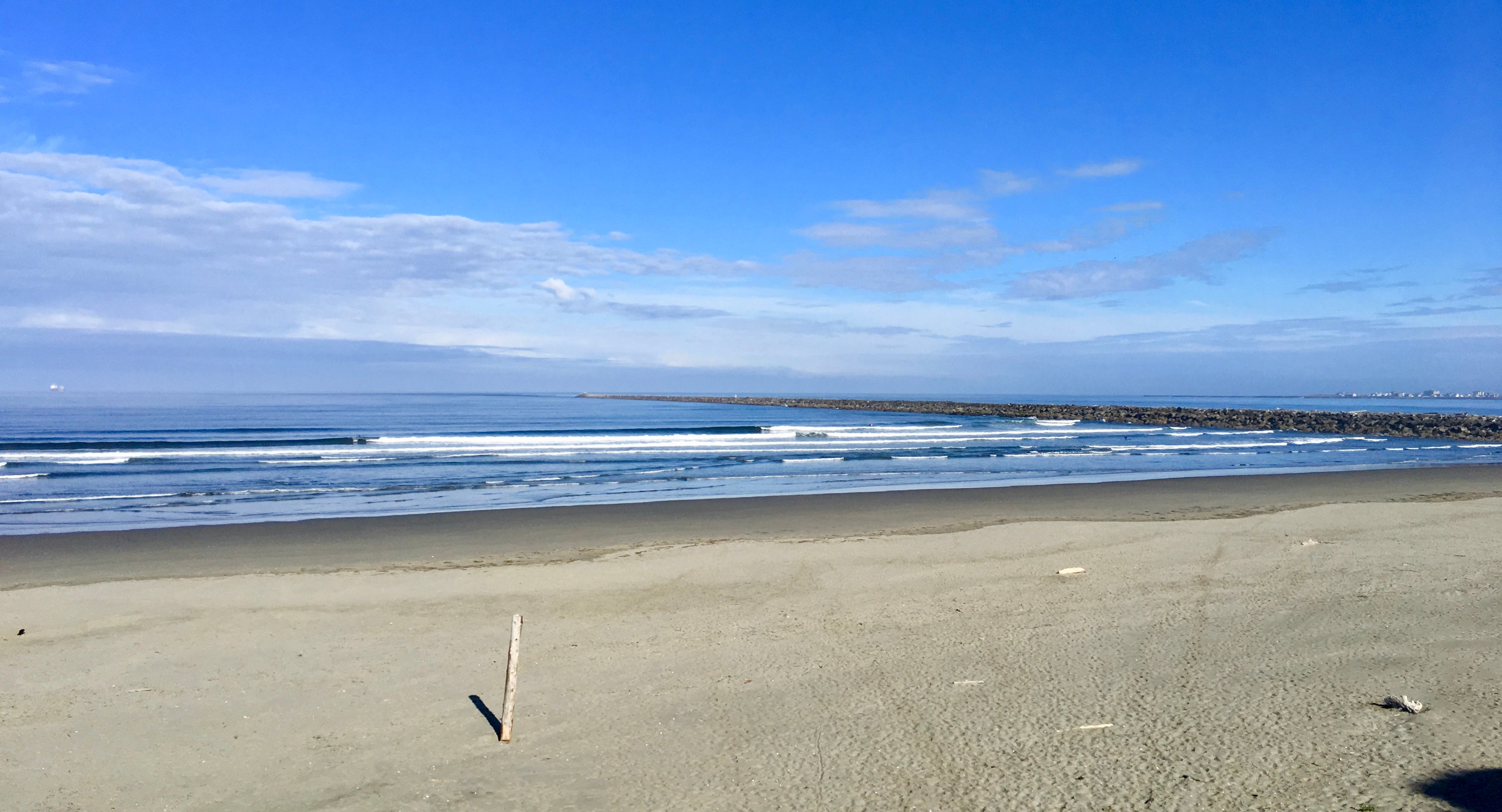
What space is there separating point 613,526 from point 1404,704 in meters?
11.4

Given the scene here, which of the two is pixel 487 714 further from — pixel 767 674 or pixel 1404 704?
pixel 1404 704

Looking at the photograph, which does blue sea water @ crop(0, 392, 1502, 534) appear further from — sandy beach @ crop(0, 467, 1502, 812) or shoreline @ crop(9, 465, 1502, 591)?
sandy beach @ crop(0, 467, 1502, 812)

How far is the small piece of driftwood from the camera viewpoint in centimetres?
541

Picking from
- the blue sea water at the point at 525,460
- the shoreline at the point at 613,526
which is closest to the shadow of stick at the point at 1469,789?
the shoreline at the point at 613,526

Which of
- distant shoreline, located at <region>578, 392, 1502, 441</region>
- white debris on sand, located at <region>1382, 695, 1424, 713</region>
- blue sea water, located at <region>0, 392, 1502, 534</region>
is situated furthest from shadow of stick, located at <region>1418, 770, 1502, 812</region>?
distant shoreline, located at <region>578, 392, 1502, 441</region>

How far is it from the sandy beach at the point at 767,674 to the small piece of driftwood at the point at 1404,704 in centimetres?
12

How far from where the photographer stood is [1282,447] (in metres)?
35.1

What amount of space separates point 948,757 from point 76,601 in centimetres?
925

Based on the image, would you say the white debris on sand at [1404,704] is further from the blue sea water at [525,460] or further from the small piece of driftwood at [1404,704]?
the blue sea water at [525,460]

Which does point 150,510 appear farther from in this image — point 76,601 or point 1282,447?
point 1282,447

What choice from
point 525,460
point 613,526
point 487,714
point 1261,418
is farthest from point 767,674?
point 1261,418

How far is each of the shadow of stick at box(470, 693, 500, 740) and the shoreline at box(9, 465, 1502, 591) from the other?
5.17 metres

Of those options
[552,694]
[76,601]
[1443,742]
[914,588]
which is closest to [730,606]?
[914,588]

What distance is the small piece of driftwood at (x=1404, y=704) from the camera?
213 inches
